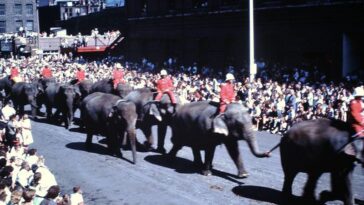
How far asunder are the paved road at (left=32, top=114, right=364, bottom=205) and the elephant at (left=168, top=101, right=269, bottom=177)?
611 mm

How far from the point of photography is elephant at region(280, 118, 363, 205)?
10703 mm

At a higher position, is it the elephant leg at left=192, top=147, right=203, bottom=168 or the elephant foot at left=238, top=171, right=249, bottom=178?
the elephant leg at left=192, top=147, right=203, bottom=168

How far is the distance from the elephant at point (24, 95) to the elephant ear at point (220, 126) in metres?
13.2

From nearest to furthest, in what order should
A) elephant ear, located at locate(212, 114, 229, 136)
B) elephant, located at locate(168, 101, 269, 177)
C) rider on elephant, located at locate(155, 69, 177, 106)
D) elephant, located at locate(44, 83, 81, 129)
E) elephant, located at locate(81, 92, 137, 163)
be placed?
elephant, located at locate(168, 101, 269, 177) < elephant ear, located at locate(212, 114, 229, 136) < elephant, located at locate(81, 92, 137, 163) < rider on elephant, located at locate(155, 69, 177, 106) < elephant, located at locate(44, 83, 81, 129)

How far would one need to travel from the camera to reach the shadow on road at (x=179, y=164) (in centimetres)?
1456

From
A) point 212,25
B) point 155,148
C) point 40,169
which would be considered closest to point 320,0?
point 212,25

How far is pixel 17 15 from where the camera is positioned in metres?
84.2

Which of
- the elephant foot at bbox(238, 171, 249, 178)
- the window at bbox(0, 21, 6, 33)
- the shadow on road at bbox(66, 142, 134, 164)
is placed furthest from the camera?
the window at bbox(0, 21, 6, 33)

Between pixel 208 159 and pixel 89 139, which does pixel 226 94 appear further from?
pixel 89 139

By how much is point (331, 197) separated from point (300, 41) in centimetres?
2094

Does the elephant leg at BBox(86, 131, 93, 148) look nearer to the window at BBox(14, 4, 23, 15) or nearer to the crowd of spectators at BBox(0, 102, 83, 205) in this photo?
the crowd of spectators at BBox(0, 102, 83, 205)

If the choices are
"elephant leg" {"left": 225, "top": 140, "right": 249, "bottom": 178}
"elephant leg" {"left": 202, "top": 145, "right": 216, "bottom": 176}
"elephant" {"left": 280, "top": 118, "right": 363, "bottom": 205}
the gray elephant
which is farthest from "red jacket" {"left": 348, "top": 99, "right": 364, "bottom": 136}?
the gray elephant

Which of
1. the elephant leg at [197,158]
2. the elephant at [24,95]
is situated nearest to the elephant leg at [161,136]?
the elephant leg at [197,158]

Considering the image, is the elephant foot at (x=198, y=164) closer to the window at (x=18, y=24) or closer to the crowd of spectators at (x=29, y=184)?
the crowd of spectators at (x=29, y=184)
